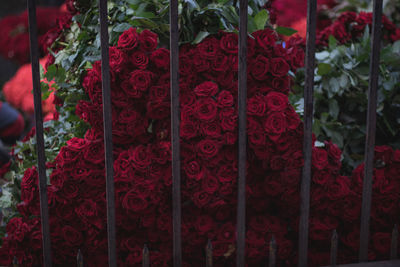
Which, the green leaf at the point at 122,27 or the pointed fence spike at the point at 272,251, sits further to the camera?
the green leaf at the point at 122,27

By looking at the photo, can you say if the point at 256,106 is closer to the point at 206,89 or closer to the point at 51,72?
the point at 206,89

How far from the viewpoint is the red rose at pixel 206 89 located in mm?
1374

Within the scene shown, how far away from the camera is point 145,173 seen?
1.39m

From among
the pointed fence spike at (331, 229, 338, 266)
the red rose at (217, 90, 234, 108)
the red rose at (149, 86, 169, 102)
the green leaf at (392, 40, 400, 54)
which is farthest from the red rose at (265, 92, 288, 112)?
the green leaf at (392, 40, 400, 54)

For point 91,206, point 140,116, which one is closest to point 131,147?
point 140,116

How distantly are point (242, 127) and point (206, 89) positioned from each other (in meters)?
0.18


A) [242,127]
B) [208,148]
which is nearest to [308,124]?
[242,127]

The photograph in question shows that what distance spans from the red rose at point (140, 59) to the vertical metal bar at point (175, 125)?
0.19 meters

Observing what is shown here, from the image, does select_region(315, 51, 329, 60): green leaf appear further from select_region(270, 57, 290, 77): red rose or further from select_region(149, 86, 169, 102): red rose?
select_region(149, 86, 169, 102): red rose

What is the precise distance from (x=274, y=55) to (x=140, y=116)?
1.66ft

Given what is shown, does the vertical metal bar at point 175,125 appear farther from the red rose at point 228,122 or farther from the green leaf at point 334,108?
the green leaf at point 334,108

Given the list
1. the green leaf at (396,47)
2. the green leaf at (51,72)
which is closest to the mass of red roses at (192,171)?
the green leaf at (51,72)

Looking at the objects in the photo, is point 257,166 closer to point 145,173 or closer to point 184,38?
point 145,173

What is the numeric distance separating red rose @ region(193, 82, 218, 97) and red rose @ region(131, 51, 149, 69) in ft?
0.60
